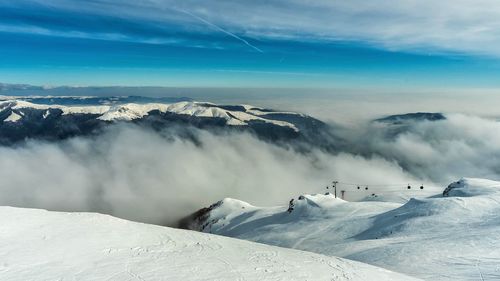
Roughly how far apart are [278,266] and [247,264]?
67.2 inches

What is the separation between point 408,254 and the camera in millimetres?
29266

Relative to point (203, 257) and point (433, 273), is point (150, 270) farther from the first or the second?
point (433, 273)

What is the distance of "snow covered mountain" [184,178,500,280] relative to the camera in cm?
2589

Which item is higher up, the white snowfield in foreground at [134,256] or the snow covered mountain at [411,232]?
the white snowfield in foreground at [134,256]

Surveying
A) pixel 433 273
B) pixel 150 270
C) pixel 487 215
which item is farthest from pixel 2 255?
pixel 487 215

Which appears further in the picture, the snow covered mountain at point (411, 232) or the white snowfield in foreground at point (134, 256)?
the snow covered mountain at point (411, 232)

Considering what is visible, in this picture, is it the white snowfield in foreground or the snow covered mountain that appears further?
the snow covered mountain

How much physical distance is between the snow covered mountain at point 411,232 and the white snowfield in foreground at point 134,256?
632 cm

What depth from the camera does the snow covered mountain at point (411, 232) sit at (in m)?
25.9

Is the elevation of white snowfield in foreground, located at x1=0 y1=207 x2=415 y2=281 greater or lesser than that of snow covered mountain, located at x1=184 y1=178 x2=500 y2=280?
greater

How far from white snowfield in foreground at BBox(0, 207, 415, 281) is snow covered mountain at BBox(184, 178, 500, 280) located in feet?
20.7

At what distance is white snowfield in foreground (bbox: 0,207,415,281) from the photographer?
62.1 ft

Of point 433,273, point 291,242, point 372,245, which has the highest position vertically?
point 433,273

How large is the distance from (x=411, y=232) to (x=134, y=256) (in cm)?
2906
